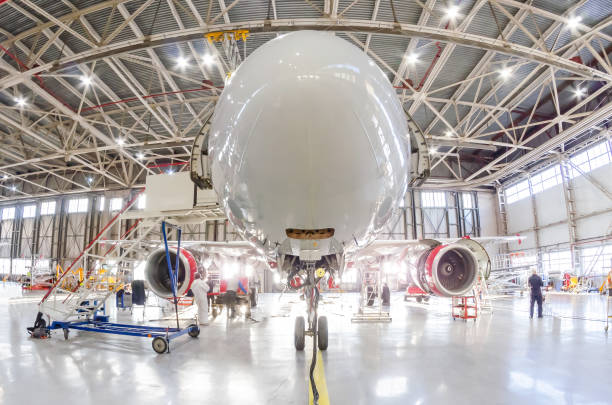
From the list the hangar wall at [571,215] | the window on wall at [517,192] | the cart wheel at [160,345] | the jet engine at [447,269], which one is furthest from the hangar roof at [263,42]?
the window on wall at [517,192]

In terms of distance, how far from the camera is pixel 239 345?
7051 millimetres

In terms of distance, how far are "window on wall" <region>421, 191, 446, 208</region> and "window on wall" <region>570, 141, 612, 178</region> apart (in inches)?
395

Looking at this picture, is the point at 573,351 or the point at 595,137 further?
the point at 595,137

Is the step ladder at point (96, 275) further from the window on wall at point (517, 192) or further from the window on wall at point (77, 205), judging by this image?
the window on wall at point (517, 192)

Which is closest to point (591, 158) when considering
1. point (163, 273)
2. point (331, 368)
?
point (331, 368)

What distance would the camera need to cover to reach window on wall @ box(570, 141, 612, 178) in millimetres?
21828

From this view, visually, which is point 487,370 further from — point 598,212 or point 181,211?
point 598,212

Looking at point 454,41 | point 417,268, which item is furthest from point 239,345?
point 454,41

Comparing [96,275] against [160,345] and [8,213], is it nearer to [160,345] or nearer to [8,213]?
[160,345]

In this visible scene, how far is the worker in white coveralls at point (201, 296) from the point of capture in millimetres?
9402

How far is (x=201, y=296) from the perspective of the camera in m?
9.60

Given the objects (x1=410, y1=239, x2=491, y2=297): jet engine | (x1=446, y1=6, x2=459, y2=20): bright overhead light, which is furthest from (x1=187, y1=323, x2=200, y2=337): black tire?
(x1=446, y1=6, x2=459, y2=20): bright overhead light

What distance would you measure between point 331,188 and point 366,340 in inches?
241

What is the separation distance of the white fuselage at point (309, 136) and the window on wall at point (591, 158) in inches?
1035
